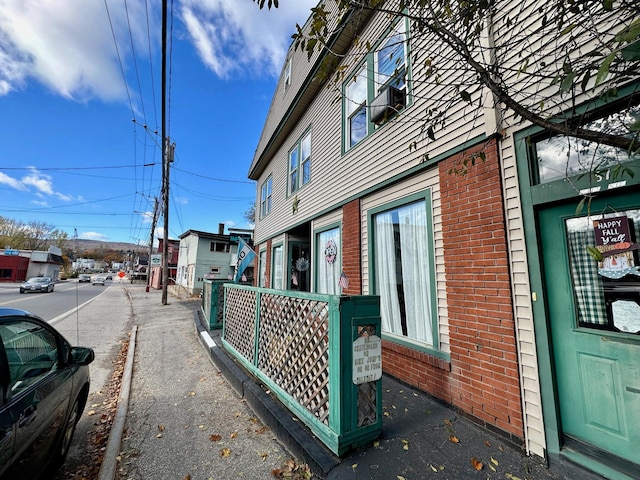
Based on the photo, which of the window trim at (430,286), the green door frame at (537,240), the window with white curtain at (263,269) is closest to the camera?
the green door frame at (537,240)

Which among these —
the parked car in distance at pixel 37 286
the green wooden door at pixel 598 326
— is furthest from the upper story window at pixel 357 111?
the parked car in distance at pixel 37 286

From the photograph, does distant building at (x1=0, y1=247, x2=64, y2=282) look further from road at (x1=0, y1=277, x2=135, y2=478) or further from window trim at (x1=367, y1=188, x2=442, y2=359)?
window trim at (x1=367, y1=188, x2=442, y2=359)

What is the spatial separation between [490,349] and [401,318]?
148cm

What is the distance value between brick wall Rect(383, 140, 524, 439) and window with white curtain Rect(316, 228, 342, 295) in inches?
114

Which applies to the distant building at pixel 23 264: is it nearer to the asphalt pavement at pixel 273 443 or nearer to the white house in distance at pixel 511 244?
the asphalt pavement at pixel 273 443

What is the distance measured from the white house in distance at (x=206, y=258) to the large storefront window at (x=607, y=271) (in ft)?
71.9

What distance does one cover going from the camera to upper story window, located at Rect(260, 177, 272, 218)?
1181 centimetres

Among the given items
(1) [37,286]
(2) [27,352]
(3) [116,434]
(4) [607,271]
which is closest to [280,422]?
(3) [116,434]

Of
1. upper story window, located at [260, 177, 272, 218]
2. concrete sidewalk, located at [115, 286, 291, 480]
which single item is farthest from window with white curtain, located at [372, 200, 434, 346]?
upper story window, located at [260, 177, 272, 218]

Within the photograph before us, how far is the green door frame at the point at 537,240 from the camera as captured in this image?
240cm

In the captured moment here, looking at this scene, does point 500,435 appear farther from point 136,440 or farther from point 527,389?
point 136,440

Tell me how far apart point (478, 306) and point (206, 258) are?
79.2ft

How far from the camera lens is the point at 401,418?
3.25 meters

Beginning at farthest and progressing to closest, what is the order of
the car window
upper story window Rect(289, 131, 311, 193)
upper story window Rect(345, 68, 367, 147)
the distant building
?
the distant building
upper story window Rect(289, 131, 311, 193)
upper story window Rect(345, 68, 367, 147)
the car window
